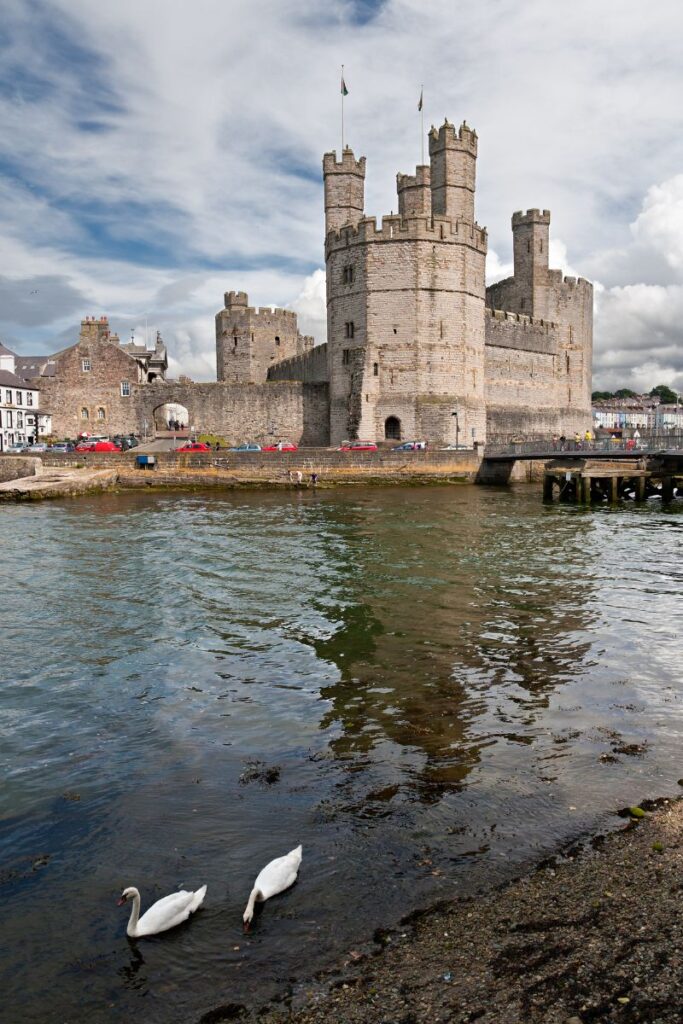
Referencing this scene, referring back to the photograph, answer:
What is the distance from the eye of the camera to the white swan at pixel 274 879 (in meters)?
4.43

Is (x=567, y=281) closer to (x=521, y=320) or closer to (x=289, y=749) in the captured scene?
(x=521, y=320)

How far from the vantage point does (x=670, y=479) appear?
31.4 meters

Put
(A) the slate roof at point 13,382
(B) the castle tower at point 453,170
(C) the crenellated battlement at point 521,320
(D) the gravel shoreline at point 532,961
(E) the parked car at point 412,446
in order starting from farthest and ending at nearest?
1. (C) the crenellated battlement at point 521,320
2. (A) the slate roof at point 13,382
3. (B) the castle tower at point 453,170
4. (E) the parked car at point 412,446
5. (D) the gravel shoreline at point 532,961

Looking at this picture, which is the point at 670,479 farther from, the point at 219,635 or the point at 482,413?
the point at 219,635

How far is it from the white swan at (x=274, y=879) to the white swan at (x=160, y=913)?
0.34 metres

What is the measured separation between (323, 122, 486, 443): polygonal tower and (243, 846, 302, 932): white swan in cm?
4054

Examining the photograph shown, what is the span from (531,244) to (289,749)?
58.4 metres

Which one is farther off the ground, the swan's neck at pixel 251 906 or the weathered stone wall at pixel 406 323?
the weathered stone wall at pixel 406 323

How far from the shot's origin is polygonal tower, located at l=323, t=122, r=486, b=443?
43.6 metres

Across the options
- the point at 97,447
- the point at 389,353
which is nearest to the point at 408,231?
the point at 389,353

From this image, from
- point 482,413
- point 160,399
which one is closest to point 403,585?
point 482,413

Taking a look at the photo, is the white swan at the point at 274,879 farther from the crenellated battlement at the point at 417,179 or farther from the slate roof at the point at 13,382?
the slate roof at the point at 13,382

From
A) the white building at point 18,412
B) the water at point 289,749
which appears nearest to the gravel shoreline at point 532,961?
the water at point 289,749

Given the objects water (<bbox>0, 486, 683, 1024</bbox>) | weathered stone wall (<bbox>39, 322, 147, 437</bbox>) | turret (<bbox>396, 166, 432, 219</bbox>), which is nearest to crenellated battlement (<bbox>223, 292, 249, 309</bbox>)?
weathered stone wall (<bbox>39, 322, 147, 437</bbox>)
